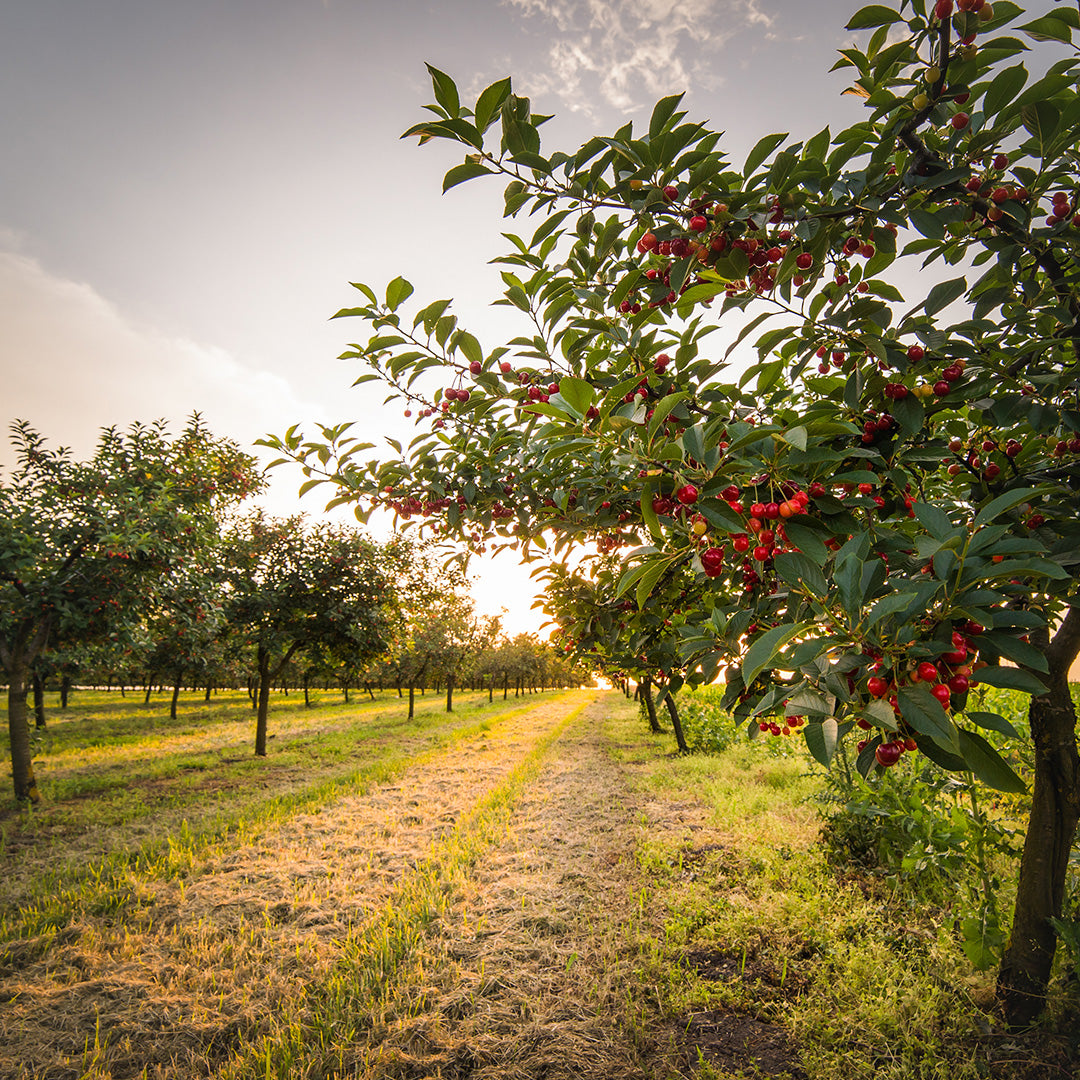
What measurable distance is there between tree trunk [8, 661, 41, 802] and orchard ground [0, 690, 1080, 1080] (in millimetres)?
233

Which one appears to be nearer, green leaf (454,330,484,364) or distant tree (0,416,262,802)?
green leaf (454,330,484,364)

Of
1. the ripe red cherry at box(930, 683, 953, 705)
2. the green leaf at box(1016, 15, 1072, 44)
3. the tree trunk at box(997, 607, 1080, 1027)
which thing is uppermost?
the green leaf at box(1016, 15, 1072, 44)

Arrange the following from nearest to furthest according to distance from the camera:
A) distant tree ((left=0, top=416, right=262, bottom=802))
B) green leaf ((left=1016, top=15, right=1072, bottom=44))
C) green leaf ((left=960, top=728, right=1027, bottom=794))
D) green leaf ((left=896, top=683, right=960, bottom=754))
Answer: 1. green leaf ((left=896, top=683, right=960, bottom=754))
2. green leaf ((left=960, top=728, right=1027, bottom=794))
3. green leaf ((left=1016, top=15, right=1072, bottom=44))
4. distant tree ((left=0, top=416, right=262, bottom=802))

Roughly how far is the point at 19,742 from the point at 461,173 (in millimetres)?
10326

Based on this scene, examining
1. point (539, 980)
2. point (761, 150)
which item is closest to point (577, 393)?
point (761, 150)

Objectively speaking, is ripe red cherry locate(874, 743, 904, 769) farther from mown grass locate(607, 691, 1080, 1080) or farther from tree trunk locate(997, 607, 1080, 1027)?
mown grass locate(607, 691, 1080, 1080)

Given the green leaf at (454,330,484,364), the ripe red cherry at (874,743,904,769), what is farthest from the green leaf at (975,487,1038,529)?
the green leaf at (454,330,484,364)

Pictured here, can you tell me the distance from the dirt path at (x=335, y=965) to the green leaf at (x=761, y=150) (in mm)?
3976

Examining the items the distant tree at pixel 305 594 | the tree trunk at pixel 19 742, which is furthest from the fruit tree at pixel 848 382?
the distant tree at pixel 305 594

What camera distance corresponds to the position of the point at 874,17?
1.31 meters

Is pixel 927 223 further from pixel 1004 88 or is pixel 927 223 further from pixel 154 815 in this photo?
pixel 154 815

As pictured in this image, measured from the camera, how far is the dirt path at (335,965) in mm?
2777

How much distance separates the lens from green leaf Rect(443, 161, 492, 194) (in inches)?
58.1

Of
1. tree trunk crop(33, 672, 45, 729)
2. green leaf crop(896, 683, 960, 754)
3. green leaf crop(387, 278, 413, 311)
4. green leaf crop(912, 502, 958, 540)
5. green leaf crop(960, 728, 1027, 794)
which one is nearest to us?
green leaf crop(896, 683, 960, 754)
